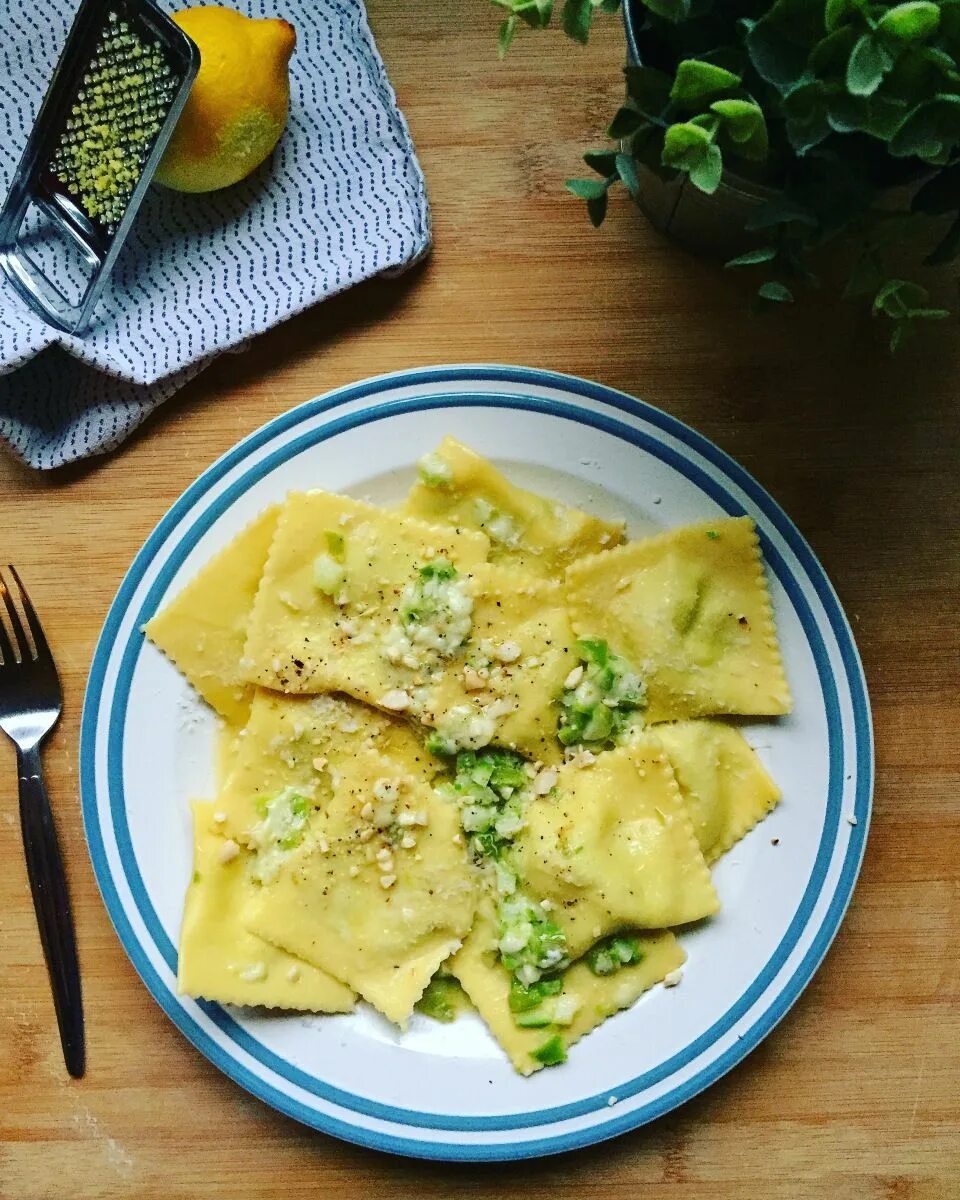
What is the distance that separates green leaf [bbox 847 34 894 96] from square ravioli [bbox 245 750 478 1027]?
1.68m

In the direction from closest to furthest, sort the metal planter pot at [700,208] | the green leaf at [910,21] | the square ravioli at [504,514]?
the green leaf at [910,21], the metal planter pot at [700,208], the square ravioli at [504,514]

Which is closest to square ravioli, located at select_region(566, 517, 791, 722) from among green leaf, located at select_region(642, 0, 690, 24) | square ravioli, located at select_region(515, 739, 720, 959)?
square ravioli, located at select_region(515, 739, 720, 959)

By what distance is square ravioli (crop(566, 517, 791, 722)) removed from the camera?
247cm

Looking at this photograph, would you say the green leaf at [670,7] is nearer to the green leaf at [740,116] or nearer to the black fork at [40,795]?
the green leaf at [740,116]

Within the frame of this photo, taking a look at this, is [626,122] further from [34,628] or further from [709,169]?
[34,628]

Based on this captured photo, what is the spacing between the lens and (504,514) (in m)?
2.55

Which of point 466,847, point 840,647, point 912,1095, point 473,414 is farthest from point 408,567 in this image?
point 912,1095

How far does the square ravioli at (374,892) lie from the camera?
2.47 metres

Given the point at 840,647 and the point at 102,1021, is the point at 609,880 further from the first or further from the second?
the point at 102,1021

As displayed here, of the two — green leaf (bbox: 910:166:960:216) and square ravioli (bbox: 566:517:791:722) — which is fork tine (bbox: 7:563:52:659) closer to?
square ravioli (bbox: 566:517:791:722)

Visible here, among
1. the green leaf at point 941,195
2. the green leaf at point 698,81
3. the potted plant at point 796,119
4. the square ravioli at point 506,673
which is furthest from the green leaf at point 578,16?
the square ravioli at point 506,673

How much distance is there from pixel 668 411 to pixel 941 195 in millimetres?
901

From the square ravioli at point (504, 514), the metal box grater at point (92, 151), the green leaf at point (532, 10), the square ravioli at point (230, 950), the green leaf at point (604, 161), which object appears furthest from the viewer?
the square ravioli at point (504, 514)

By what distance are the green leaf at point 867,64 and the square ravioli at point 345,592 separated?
1.36 m
